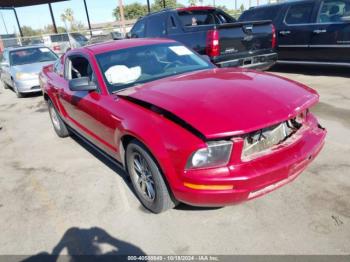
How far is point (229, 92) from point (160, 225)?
4.54 feet

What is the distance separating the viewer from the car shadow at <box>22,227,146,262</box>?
2773 millimetres

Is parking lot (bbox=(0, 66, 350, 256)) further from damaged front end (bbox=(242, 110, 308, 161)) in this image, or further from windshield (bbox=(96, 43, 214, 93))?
windshield (bbox=(96, 43, 214, 93))

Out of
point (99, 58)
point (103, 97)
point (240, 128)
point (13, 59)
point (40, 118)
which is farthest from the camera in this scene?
point (13, 59)

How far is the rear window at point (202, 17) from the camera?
8.00 m

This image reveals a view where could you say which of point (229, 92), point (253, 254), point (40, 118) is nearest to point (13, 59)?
point (40, 118)

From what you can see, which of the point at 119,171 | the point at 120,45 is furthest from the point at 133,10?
the point at 119,171

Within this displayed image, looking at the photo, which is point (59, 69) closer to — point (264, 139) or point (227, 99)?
point (227, 99)

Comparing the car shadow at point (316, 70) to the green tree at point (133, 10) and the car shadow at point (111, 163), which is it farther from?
the green tree at point (133, 10)

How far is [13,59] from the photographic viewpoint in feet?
34.4

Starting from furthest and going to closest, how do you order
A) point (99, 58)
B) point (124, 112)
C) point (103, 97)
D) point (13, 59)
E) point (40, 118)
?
point (13, 59) < point (40, 118) < point (99, 58) < point (103, 97) < point (124, 112)

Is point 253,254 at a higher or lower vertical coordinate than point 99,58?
lower

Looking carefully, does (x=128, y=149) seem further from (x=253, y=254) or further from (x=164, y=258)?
(x=253, y=254)

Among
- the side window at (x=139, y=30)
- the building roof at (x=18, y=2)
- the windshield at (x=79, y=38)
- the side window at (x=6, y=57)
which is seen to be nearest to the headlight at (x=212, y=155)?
the side window at (x=139, y=30)

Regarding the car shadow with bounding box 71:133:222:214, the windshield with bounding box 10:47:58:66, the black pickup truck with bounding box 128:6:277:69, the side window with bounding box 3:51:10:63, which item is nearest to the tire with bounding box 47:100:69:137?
the car shadow with bounding box 71:133:222:214
